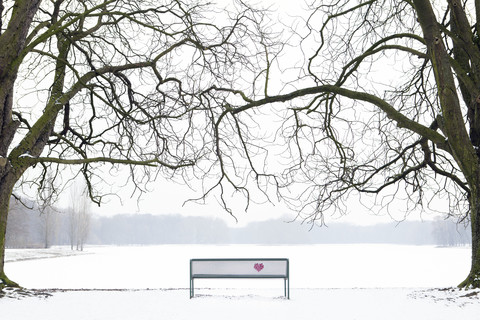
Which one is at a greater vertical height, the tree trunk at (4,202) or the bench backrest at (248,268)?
the tree trunk at (4,202)

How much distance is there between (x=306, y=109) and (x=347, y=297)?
3681 mm

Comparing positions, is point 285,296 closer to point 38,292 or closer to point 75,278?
point 38,292

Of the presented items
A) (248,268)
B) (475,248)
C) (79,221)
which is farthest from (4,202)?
(79,221)

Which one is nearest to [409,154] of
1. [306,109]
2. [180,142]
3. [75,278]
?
[306,109]

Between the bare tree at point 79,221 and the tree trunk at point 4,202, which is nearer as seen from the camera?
the tree trunk at point 4,202

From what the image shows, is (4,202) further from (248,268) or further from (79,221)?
(79,221)

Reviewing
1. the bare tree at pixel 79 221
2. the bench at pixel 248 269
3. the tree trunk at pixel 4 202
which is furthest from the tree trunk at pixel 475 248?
the bare tree at pixel 79 221

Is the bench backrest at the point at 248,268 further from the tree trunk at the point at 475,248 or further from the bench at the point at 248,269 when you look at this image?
the tree trunk at the point at 475,248

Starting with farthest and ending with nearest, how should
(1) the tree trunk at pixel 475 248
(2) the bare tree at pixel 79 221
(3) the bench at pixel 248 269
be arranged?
(2) the bare tree at pixel 79 221, (3) the bench at pixel 248 269, (1) the tree trunk at pixel 475 248

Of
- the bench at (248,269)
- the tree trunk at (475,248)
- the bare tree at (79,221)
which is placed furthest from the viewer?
the bare tree at (79,221)

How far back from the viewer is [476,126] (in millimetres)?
8539

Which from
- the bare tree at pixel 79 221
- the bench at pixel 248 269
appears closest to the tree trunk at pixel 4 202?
the bench at pixel 248 269

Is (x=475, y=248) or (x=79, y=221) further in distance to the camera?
(x=79, y=221)

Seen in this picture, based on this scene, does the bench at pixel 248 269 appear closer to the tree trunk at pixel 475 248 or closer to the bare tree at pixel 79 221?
the tree trunk at pixel 475 248
